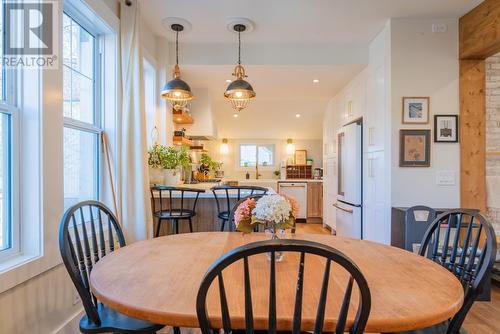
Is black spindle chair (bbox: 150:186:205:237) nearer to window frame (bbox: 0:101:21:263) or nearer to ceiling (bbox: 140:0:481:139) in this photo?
window frame (bbox: 0:101:21:263)

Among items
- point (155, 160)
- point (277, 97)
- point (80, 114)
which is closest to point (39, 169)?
point (80, 114)

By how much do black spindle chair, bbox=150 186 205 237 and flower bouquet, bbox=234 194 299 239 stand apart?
140 cm

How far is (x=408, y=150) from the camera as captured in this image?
119 inches

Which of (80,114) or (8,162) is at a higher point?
(80,114)

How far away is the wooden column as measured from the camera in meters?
3.00

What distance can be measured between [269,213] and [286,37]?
2740 millimetres

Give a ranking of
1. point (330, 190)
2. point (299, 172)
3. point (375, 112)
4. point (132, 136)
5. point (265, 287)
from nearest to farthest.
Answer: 1. point (265, 287)
2. point (132, 136)
3. point (375, 112)
4. point (330, 190)
5. point (299, 172)

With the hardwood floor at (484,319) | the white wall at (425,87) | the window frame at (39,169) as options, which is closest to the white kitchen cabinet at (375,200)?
the white wall at (425,87)

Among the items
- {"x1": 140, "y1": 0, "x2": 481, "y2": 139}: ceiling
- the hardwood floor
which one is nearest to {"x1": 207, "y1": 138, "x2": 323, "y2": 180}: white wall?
{"x1": 140, "y1": 0, "x2": 481, "y2": 139}: ceiling

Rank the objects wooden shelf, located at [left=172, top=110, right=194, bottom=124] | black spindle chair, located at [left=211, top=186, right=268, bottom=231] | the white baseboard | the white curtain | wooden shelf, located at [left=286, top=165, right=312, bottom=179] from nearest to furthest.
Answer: the white baseboard < the white curtain < black spindle chair, located at [left=211, top=186, right=268, bottom=231] < wooden shelf, located at [left=172, top=110, right=194, bottom=124] < wooden shelf, located at [left=286, top=165, right=312, bottom=179]

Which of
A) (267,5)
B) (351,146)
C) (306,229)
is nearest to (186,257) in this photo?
(267,5)

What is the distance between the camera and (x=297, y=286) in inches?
32.1

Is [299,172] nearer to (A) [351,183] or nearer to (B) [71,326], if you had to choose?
(A) [351,183]

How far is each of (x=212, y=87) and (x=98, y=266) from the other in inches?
150
